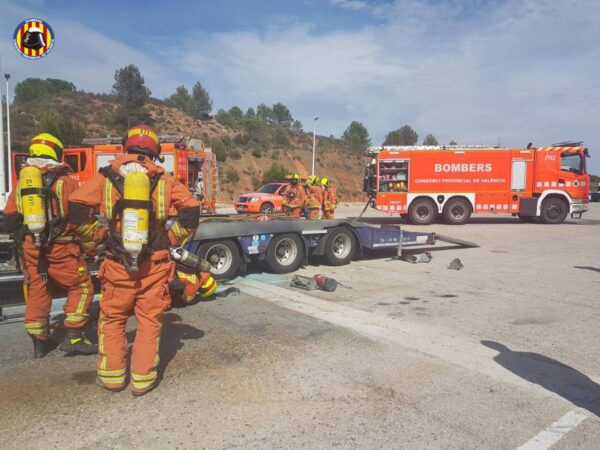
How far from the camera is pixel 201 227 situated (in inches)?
272

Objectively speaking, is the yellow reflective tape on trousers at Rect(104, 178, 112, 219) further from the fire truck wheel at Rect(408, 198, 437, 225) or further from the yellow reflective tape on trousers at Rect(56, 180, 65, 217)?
the fire truck wheel at Rect(408, 198, 437, 225)

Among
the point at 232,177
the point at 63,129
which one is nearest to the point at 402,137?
the point at 232,177

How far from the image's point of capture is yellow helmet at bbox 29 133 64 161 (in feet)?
13.9

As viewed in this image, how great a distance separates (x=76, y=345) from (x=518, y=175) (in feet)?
60.1

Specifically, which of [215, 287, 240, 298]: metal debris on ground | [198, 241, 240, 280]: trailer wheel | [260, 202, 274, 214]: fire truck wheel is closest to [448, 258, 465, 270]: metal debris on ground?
[198, 241, 240, 280]: trailer wheel

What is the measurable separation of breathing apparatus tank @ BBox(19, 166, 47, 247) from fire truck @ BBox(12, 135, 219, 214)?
31.8ft

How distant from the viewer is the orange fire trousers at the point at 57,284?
13.5 feet

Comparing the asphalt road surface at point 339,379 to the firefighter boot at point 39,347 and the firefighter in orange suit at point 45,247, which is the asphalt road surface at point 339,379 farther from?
the firefighter in orange suit at point 45,247

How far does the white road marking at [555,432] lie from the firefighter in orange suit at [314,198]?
9554 millimetres

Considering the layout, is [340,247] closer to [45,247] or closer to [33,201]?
[45,247]

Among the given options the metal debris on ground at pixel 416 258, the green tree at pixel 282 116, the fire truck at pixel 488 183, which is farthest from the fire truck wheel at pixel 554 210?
the green tree at pixel 282 116

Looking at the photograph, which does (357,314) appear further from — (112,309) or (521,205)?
(521,205)

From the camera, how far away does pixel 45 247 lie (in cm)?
408

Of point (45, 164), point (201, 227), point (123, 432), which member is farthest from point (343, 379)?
point (201, 227)
